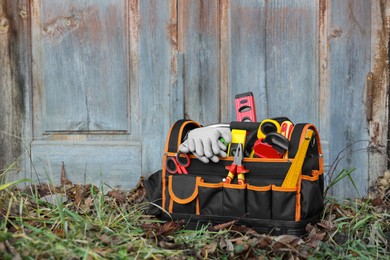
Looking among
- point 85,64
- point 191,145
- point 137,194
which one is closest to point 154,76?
point 85,64

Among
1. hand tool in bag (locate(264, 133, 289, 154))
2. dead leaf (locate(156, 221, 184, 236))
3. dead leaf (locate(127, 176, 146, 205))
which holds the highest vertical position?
hand tool in bag (locate(264, 133, 289, 154))

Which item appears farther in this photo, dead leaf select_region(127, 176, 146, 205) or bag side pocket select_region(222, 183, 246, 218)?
dead leaf select_region(127, 176, 146, 205)

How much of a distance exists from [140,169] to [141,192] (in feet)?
0.41

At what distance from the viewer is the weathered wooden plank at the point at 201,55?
292 centimetres

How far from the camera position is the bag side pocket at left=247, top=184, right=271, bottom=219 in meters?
2.26

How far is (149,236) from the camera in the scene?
2158mm

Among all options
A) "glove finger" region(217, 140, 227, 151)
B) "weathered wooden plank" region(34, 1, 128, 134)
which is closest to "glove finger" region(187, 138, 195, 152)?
"glove finger" region(217, 140, 227, 151)

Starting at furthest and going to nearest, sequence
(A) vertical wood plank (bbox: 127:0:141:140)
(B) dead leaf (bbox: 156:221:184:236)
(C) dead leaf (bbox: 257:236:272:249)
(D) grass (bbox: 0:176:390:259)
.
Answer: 1. (A) vertical wood plank (bbox: 127:0:141:140)
2. (B) dead leaf (bbox: 156:221:184:236)
3. (C) dead leaf (bbox: 257:236:272:249)
4. (D) grass (bbox: 0:176:390:259)

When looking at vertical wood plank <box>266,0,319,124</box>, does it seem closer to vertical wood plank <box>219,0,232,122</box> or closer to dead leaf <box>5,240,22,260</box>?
vertical wood plank <box>219,0,232,122</box>

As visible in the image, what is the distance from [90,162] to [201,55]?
0.78 meters

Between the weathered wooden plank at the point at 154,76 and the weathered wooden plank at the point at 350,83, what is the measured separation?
80 cm

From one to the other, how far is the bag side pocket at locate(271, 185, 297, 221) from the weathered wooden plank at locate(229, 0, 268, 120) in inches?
28.3

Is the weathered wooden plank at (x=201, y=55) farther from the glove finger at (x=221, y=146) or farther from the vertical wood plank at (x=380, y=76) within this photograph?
the vertical wood plank at (x=380, y=76)

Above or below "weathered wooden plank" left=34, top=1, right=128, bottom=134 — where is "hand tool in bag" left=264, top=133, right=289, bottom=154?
below
